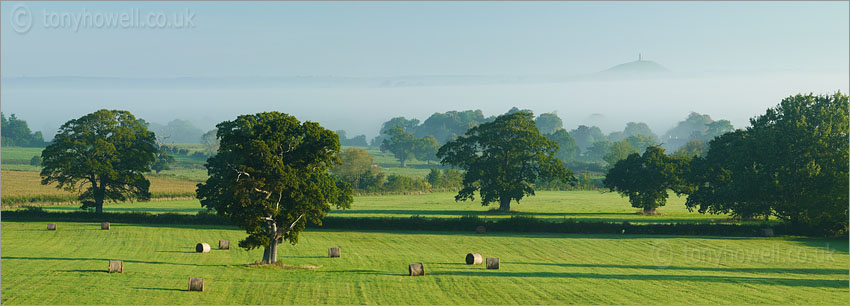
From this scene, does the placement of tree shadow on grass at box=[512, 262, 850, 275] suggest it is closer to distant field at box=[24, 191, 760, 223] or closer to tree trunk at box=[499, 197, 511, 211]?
distant field at box=[24, 191, 760, 223]

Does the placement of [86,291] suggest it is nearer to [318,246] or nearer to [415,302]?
[415,302]

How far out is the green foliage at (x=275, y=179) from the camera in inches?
1644

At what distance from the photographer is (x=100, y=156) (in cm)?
8219

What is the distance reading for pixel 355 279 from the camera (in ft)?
131

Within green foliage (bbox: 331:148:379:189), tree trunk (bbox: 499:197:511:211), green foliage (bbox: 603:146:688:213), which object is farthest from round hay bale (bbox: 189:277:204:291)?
green foliage (bbox: 331:148:379:189)

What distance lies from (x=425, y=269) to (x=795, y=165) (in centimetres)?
4802

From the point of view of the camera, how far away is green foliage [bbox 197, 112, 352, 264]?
41.8 m

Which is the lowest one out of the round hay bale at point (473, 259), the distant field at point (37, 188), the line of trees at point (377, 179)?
the round hay bale at point (473, 259)

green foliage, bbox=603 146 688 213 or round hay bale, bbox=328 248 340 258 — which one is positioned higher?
green foliage, bbox=603 146 688 213

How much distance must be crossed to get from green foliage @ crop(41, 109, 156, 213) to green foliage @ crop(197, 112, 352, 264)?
43.2 metres

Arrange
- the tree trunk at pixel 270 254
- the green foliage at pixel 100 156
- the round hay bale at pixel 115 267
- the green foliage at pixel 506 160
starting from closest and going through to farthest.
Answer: the round hay bale at pixel 115 267 → the tree trunk at pixel 270 254 → the green foliage at pixel 100 156 → the green foliage at pixel 506 160

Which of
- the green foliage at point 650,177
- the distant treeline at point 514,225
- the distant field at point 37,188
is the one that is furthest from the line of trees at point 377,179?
the distant treeline at point 514,225

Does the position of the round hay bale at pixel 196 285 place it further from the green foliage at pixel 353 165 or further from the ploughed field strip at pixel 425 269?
the green foliage at pixel 353 165

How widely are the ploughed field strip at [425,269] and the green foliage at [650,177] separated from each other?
89.6ft
